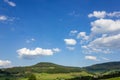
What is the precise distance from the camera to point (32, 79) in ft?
552

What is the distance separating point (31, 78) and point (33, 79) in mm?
1876

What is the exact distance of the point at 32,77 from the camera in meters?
170

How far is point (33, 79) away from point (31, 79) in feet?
4.72

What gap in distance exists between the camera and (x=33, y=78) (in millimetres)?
169625

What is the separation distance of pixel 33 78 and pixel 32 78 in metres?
0.78

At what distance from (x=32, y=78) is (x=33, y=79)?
1.34 m

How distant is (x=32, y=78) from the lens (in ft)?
555

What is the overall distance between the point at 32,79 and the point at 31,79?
2.46 ft

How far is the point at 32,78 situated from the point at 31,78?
2.39ft

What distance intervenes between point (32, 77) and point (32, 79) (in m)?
2.21
